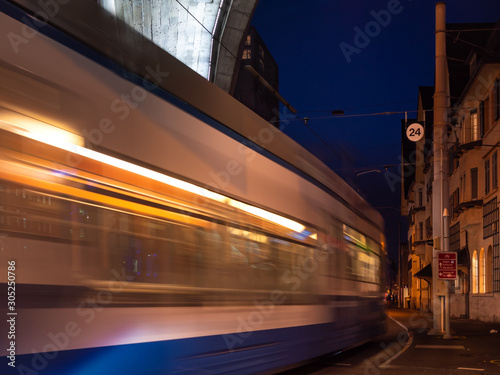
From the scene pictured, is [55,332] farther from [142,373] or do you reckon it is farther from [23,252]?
[142,373]

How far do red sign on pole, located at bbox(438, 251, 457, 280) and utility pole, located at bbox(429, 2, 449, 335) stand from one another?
32 centimetres

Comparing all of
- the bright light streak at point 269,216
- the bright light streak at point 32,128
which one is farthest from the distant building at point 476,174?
the bright light streak at point 32,128

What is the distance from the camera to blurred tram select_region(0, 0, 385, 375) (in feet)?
14.6

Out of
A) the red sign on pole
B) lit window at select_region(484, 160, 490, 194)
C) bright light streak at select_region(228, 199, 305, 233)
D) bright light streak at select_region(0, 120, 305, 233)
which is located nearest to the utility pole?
the red sign on pole

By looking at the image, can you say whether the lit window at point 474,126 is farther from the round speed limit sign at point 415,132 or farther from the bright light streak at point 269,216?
the bright light streak at point 269,216

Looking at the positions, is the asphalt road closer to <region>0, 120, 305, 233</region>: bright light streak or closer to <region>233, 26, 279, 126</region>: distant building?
<region>0, 120, 305, 233</region>: bright light streak

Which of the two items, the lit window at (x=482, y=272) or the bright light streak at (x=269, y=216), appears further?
the lit window at (x=482, y=272)

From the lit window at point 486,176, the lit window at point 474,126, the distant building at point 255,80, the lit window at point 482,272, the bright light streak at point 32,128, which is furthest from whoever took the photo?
the distant building at point 255,80

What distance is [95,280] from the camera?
16.1ft

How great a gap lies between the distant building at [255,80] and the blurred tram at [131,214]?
62906 mm

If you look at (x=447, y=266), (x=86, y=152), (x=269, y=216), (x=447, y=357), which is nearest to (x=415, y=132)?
(x=447, y=266)

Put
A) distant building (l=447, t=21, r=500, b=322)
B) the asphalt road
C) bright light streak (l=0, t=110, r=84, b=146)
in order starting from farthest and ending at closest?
1. distant building (l=447, t=21, r=500, b=322)
2. the asphalt road
3. bright light streak (l=0, t=110, r=84, b=146)

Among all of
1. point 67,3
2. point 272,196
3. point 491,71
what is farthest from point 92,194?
point 491,71

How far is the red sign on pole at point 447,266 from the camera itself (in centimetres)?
2017
